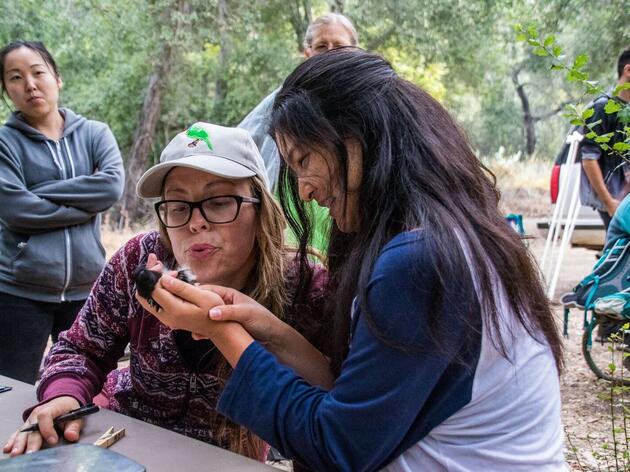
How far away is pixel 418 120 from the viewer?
125 cm

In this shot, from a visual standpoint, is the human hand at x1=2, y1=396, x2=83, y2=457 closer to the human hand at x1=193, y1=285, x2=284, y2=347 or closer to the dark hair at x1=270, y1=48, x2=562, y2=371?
the human hand at x1=193, y1=285, x2=284, y2=347

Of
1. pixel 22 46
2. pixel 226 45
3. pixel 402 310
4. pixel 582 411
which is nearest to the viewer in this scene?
pixel 402 310

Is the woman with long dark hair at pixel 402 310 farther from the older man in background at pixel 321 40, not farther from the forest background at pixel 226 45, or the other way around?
the forest background at pixel 226 45

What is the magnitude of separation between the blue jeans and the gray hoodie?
0.13ft

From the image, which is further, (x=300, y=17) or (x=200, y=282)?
(x=300, y=17)

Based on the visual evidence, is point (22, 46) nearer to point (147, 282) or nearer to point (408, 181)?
point (147, 282)

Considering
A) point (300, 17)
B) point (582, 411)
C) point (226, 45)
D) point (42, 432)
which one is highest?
point (300, 17)

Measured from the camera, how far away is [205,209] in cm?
169

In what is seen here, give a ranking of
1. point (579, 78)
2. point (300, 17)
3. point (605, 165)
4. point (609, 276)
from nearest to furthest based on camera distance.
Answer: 1. point (579, 78)
2. point (609, 276)
3. point (605, 165)
4. point (300, 17)

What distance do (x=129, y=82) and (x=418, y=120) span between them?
10.1 metres

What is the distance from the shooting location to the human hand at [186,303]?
51.4 inches

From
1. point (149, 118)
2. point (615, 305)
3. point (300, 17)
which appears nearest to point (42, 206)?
point (615, 305)

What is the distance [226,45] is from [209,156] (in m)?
9.41

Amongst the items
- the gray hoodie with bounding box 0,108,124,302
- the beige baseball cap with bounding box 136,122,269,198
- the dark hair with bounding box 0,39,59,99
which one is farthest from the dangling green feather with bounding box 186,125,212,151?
the dark hair with bounding box 0,39,59,99
